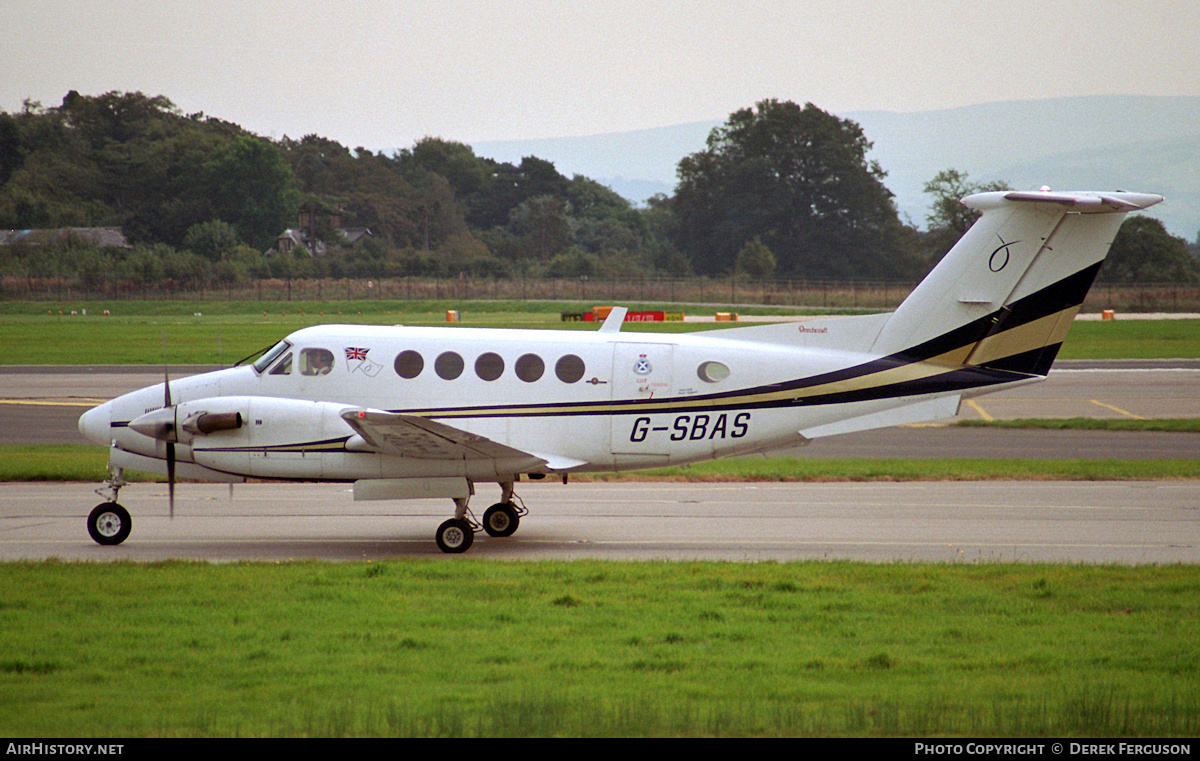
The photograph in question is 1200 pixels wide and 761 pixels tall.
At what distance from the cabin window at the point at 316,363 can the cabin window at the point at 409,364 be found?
98 cm

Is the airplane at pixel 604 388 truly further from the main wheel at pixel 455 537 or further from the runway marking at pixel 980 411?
the runway marking at pixel 980 411

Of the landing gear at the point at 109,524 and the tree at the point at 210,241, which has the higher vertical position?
the tree at the point at 210,241

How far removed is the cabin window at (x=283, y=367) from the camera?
1519 centimetres

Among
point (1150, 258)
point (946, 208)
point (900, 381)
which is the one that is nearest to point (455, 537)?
point (900, 381)

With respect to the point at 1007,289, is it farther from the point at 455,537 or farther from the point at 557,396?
the point at 455,537

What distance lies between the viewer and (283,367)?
15.2m

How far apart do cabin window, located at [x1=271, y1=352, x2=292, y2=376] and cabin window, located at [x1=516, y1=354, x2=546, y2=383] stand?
129 inches

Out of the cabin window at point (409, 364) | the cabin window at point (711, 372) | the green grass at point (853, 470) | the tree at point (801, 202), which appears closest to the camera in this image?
the cabin window at point (711, 372)

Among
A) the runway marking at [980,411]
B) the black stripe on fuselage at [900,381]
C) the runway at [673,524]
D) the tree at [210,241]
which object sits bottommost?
the runway marking at [980,411]

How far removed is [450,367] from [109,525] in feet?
17.0

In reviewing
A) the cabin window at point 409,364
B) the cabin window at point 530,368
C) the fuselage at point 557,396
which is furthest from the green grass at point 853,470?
the cabin window at point 409,364
